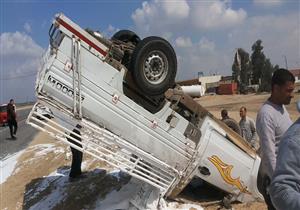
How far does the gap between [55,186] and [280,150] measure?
761 cm

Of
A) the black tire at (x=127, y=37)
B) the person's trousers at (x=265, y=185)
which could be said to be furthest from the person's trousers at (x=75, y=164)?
the person's trousers at (x=265, y=185)

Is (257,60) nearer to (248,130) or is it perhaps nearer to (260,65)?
(260,65)

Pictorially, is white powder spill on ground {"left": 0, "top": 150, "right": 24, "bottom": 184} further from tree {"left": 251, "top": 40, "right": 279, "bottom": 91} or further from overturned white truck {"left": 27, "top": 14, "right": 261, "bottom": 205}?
tree {"left": 251, "top": 40, "right": 279, "bottom": 91}

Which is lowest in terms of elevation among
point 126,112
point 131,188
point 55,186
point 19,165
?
point 19,165

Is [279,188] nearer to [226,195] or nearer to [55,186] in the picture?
[226,195]

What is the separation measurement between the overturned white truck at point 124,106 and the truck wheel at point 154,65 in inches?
0.5

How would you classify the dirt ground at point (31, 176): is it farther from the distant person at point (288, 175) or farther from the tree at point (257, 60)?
the tree at point (257, 60)

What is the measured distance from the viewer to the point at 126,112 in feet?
20.2

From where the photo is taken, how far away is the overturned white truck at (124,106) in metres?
5.92

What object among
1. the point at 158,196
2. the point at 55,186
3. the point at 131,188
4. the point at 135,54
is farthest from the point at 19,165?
the point at 135,54

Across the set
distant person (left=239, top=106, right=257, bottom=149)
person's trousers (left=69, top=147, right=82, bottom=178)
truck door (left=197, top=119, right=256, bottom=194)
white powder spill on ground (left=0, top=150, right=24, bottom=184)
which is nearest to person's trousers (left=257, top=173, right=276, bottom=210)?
truck door (left=197, top=119, right=256, bottom=194)

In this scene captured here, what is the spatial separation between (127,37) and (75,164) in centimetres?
356

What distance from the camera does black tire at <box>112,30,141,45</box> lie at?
682 cm

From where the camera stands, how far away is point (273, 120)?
168 inches
